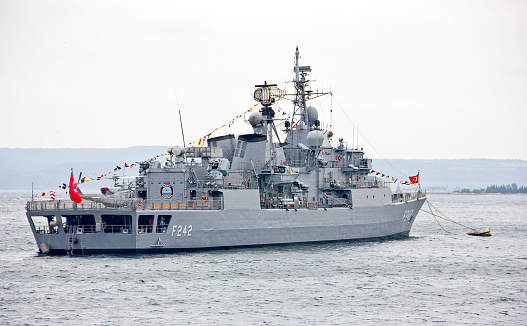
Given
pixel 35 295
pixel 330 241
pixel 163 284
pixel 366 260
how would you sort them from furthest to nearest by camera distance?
pixel 330 241, pixel 366 260, pixel 163 284, pixel 35 295

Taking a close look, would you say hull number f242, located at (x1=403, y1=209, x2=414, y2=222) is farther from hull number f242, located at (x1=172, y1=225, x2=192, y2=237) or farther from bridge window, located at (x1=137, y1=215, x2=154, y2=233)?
bridge window, located at (x1=137, y1=215, x2=154, y2=233)

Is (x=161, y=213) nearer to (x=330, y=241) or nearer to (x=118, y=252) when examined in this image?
(x=118, y=252)

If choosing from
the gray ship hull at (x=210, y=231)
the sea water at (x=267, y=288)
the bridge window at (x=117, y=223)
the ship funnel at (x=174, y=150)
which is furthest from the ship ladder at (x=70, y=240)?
the ship funnel at (x=174, y=150)

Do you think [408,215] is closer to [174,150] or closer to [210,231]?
[210,231]

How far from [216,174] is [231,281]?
372 inches

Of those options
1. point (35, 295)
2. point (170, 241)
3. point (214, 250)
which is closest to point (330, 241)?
point (214, 250)

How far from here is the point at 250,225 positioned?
1369 inches

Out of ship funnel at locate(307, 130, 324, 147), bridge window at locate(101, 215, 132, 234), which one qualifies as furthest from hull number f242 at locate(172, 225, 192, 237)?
ship funnel at locate(307, 130, 324, 147)

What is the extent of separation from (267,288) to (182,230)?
814 cm

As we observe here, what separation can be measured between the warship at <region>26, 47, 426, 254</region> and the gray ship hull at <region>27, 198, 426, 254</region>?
0.18ft

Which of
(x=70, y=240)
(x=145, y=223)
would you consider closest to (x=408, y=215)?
(x=145, y=223)

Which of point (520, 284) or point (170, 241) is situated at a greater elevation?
point (170, 241)

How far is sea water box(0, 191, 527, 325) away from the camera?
21.6 m

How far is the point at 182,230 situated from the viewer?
32.4m
